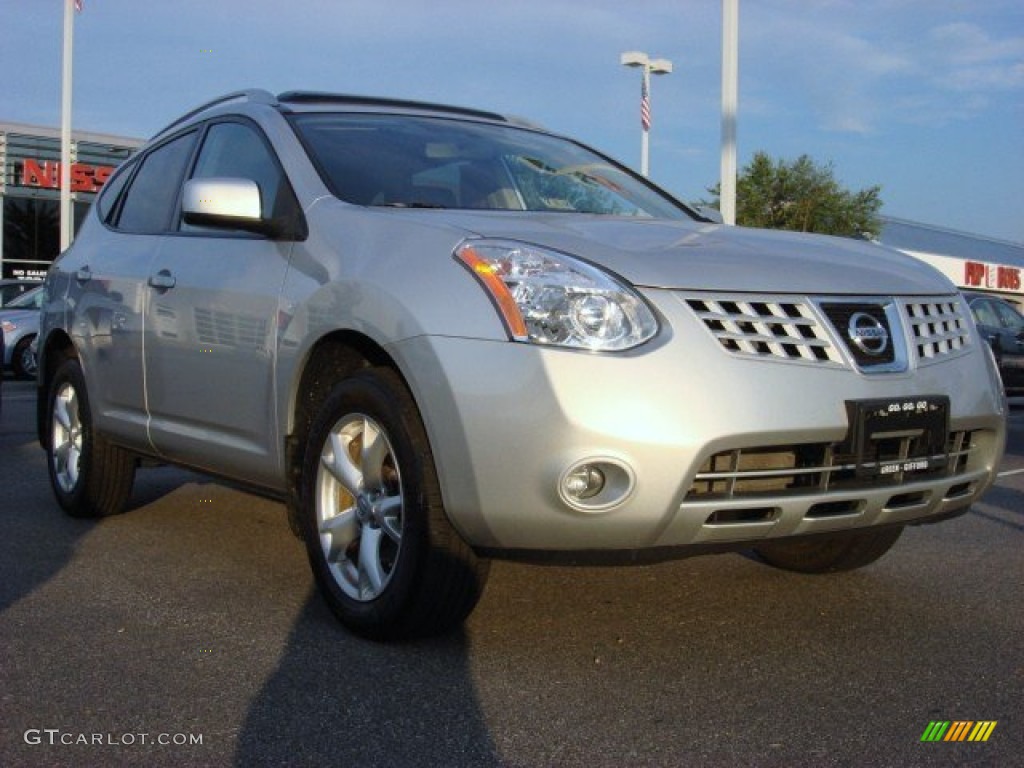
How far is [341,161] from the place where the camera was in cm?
439

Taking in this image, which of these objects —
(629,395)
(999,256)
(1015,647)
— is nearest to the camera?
(629,395)

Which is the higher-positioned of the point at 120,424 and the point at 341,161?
the point at 341,161

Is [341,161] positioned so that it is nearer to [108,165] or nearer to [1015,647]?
[1015,647]

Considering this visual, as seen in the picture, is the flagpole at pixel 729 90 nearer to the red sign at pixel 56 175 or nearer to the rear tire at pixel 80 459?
the rear tire at pixel 80 459

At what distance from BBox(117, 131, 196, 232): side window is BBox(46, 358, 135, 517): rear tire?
2.42 feet

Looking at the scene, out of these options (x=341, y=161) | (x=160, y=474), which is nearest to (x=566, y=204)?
(x=341, y=161)

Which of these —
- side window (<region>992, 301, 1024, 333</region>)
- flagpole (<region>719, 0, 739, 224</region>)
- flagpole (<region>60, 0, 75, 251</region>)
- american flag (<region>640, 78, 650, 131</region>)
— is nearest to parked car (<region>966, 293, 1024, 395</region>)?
side window (<region>992, 301, 1024, 333</region>)

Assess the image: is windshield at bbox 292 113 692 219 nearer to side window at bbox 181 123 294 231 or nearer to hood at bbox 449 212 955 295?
side window at bbox 181 123 294 231

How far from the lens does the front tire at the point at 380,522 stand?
3473 millimetres

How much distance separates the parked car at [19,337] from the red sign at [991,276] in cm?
3290

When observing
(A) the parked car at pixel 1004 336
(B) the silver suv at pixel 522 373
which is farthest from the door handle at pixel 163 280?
(A) the parked car at pixel 1004 336

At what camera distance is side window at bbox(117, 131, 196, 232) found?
17.8 ft

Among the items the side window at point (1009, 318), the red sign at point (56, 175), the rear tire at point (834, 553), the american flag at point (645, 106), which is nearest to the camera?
the rear tire at point (834, 553)

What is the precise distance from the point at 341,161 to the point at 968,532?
332cm
